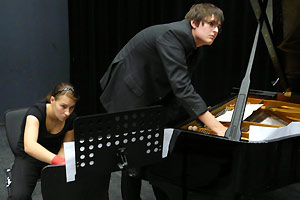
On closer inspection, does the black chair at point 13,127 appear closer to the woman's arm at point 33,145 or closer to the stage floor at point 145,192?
the woman's arm at point 33,145

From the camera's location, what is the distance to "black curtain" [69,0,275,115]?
9.77 feet

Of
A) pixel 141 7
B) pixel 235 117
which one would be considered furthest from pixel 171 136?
pixel 141 7

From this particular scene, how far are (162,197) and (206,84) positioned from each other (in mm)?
1434

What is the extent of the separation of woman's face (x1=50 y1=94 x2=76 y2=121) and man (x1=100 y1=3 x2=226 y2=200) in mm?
297

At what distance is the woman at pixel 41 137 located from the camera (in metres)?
1.83

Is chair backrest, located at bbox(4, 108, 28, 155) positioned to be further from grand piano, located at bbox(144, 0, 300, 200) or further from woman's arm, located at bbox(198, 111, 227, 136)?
woman's arm, located at bbox(198, 111, 227, 136)

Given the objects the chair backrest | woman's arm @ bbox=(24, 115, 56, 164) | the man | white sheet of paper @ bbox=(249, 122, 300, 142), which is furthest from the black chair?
white sheet of paper @ bbox=(249, 122, 300, 142)

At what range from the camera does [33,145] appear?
182 centimetres

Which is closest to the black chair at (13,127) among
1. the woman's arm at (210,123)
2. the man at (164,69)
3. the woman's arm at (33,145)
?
the woman's arm at (33,145)

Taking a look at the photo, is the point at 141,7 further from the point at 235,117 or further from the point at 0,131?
the point at 235,117

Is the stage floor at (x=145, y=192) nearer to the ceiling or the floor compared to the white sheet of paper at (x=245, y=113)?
nearer to the floor

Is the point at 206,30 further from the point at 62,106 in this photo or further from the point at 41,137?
the point at 41,137

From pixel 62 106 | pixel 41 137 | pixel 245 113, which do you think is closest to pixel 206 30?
pixel 245 113

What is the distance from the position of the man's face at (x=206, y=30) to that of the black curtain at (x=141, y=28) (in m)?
0.25
